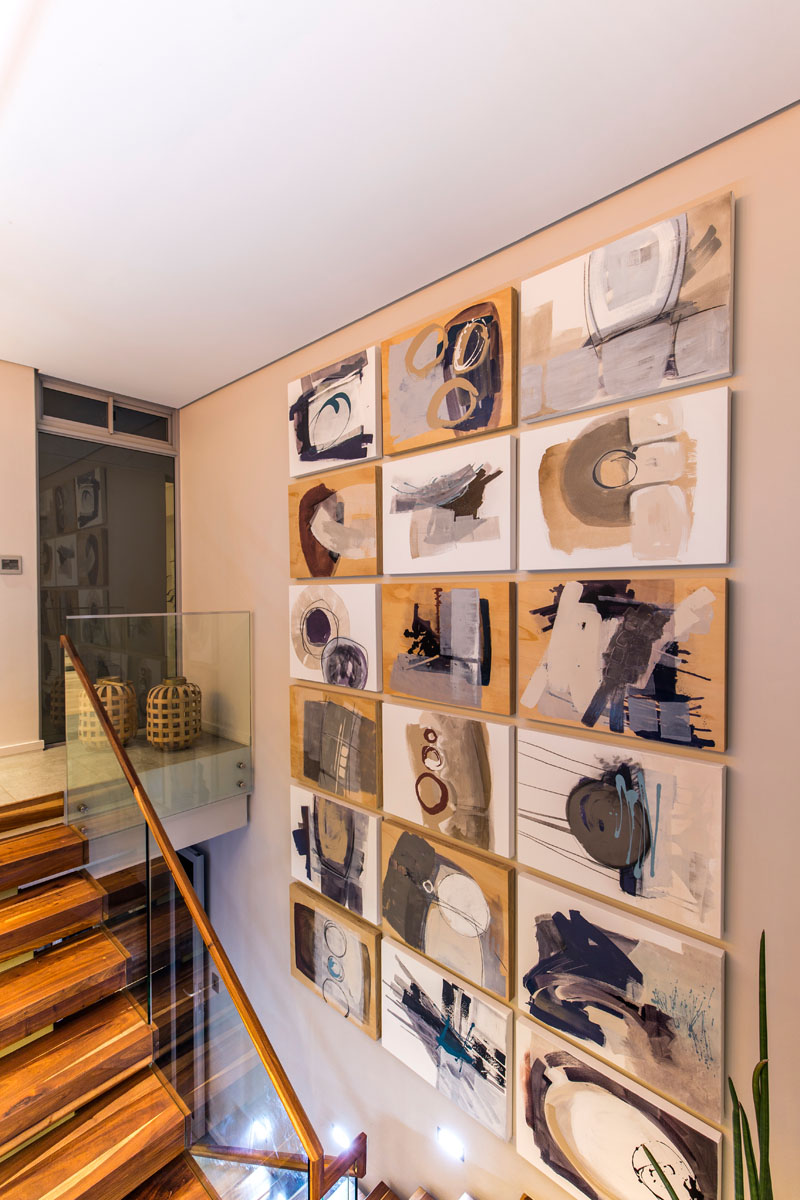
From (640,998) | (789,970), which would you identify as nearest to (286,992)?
(640,998)

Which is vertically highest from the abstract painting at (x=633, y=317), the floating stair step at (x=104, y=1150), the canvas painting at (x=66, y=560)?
the abstract painting at (x=633, y=317)

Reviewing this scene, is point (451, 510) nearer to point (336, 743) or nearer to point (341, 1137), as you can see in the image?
point (336, 743)

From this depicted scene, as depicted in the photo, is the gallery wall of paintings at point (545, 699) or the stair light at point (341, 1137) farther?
the stair light at point (341, 1137)

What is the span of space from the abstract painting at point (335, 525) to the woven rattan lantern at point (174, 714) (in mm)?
840

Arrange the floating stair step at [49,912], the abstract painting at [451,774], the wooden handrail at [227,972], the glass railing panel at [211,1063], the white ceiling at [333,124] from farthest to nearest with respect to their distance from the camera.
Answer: the floating stair step at [49,912], the abstract painting at [451,774], the glass railing panel at [211,1063], the wooden handrail at [227,972], the white ceiling at [333,124]

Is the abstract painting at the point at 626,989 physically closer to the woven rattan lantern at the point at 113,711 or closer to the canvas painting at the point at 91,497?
the woven rattan lantern at the point at 113,711

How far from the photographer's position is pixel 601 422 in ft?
5.34


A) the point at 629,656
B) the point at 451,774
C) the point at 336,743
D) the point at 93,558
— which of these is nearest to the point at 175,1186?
the point at 336,743

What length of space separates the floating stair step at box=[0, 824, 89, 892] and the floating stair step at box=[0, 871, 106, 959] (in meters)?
0.06

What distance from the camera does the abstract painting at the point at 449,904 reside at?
1892 millimetres

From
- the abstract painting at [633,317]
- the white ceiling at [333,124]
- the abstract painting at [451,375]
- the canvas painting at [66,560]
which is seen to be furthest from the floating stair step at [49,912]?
the abstract painting at [633,317]

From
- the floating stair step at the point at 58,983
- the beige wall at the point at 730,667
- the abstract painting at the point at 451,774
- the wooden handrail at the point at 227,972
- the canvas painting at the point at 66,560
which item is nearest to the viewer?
the beige wall at the point at 730,667

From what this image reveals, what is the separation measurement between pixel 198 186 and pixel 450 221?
776 mm

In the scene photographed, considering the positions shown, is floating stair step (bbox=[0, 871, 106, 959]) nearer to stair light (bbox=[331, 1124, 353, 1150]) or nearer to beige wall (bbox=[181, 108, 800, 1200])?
beige wall (bbox=[181, 108, 800, 1200])
